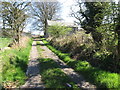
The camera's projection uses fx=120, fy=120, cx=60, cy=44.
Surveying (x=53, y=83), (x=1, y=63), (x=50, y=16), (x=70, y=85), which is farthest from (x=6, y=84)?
(x=50, y=16)

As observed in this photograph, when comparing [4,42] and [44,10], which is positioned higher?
[44,10]

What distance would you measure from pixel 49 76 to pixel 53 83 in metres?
0.72

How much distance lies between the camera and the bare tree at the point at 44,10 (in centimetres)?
3692

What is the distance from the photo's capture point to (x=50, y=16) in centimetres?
3947

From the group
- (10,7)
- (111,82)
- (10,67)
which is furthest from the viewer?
(10,7)

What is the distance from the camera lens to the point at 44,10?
3769 cm

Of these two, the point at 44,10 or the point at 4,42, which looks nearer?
the point at 4,42

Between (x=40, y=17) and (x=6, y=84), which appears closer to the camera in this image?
(x=6, y=84)

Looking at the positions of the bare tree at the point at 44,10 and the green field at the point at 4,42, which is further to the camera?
the bare tree at the point at 44,10

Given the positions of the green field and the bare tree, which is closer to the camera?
the green field

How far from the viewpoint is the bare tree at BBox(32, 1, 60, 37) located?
36922 millimetres

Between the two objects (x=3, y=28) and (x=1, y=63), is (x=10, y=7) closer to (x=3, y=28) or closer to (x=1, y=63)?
(x=3, y=28)

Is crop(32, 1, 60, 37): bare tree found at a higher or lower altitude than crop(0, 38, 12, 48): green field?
higher

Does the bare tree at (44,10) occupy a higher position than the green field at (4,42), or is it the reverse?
the bare tree at (44,10)
